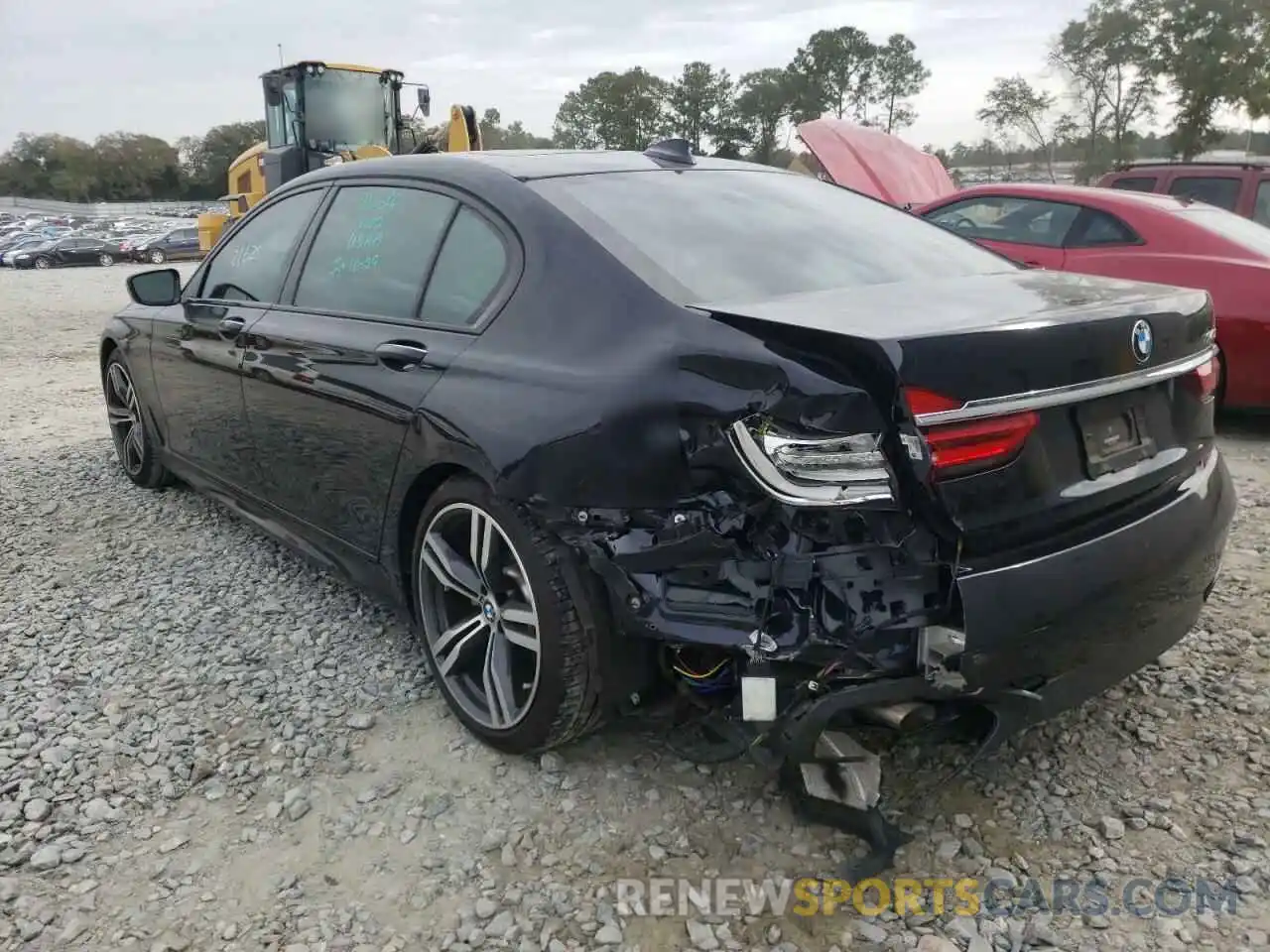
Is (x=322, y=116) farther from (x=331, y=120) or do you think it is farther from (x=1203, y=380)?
(x=1203, y=380)

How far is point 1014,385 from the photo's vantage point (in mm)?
1935

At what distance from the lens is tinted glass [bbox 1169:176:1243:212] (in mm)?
8336

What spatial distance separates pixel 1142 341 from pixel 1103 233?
451cm

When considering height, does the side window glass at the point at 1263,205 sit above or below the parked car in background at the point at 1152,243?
above

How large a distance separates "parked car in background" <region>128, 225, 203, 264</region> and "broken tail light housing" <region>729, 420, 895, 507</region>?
35.2 meters

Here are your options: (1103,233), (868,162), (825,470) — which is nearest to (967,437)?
(825,470)

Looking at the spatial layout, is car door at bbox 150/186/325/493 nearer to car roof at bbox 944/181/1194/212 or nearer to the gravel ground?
the gravel ground

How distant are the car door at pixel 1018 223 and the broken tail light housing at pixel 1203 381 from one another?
3858 millimetres

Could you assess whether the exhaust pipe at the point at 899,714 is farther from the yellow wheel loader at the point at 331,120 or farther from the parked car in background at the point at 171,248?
the parked car in background at the point at 171,248

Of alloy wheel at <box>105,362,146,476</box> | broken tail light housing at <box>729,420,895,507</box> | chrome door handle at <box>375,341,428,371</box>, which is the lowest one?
alloy wheel at <box>105,362,146,476</box>

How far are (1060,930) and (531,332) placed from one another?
69.1 inches

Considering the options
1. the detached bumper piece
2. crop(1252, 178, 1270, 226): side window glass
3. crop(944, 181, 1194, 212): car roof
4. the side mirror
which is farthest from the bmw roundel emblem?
crop(1252, 178, 1270, 226): side window glass

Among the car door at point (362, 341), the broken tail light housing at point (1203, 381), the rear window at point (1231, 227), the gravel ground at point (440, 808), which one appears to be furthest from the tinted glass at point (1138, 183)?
the car door at point (362, 341)

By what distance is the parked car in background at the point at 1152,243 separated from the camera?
5418mm
